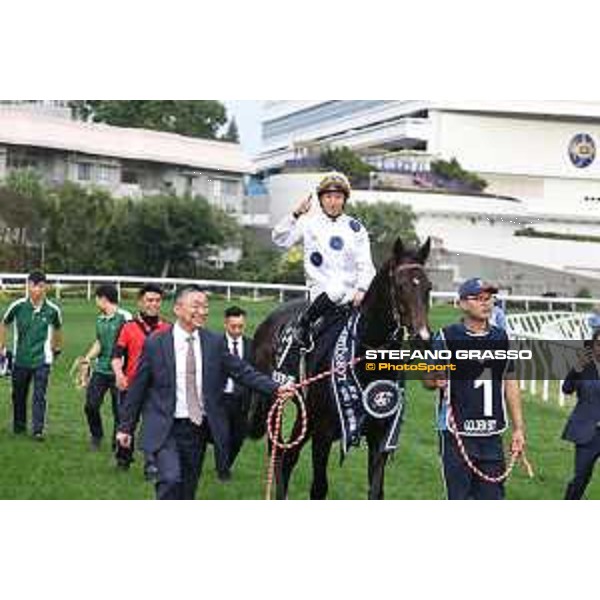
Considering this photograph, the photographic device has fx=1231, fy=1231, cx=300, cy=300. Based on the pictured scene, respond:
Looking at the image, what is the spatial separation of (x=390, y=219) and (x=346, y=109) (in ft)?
2.59

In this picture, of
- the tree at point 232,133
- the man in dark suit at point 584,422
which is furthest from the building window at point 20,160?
the man in dark suit at point 584,422

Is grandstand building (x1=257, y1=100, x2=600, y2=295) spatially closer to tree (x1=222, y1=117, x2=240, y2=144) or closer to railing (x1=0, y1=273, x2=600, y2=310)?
railing (x1=0, y1=273, x2=600, y2=310)

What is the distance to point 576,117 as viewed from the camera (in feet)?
27.1

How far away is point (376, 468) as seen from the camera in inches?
287

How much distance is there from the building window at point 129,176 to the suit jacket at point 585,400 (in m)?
3.20

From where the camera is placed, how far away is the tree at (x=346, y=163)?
8.43m

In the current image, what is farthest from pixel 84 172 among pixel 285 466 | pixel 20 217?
pixel 285 466

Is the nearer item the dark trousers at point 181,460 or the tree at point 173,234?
the dark trousers at point 181,460

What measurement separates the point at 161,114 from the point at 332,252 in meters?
1.47

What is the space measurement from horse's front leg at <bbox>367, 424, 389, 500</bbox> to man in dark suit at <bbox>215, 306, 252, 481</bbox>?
1.23m

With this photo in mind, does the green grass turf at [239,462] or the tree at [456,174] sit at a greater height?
the tree at [456,174]

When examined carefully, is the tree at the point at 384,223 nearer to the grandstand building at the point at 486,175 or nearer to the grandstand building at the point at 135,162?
the grandstand building at the point at 486,175
